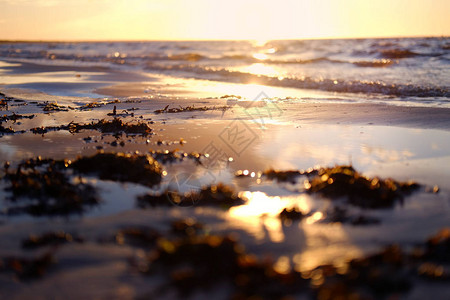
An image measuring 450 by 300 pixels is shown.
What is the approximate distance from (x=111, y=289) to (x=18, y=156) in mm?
3851

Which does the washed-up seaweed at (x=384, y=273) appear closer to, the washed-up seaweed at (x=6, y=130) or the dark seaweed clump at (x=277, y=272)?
the dark seaweed clump at (x=277, y=272)

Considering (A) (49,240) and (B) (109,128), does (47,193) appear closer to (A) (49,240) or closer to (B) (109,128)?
(A) (49,240)

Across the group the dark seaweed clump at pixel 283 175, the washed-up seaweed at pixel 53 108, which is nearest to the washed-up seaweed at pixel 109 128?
the washed-up seaweed at pixel 53 108

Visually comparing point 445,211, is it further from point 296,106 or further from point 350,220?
point 296,106

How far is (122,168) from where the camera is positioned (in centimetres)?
488

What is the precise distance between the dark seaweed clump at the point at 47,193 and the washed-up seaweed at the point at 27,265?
2.80 feet

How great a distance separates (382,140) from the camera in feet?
22.1

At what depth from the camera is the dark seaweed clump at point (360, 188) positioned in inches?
159

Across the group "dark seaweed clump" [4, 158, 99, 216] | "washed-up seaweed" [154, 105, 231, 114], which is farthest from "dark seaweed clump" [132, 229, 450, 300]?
"washed-up seaweed" [154, 105, 231, 114]

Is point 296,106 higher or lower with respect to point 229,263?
higher

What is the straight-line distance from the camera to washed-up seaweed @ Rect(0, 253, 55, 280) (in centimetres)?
275

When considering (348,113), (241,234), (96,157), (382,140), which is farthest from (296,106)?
(241,234)

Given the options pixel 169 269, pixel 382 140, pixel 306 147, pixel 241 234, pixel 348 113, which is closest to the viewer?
pixel 169 269

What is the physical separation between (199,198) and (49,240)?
1.47 metres
